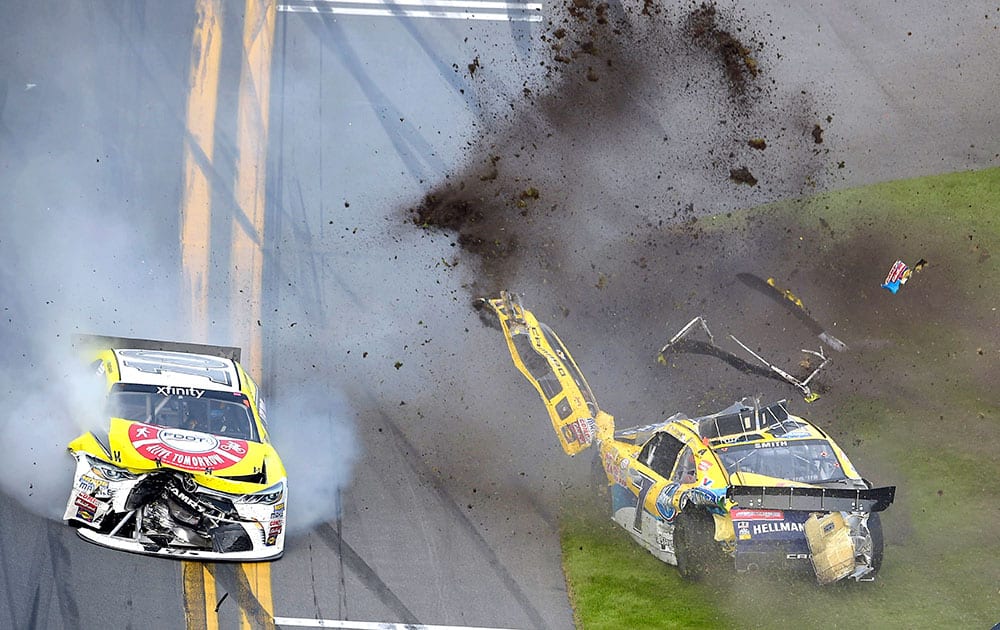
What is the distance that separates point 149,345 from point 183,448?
6.56 ft

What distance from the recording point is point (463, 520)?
44.8 feet

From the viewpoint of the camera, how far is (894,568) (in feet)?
44.5

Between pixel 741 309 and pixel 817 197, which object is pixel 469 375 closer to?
pixel 741 309

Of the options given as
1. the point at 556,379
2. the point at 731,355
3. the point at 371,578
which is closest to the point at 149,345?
the point at 371,578

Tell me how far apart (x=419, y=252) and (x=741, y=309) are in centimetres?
452

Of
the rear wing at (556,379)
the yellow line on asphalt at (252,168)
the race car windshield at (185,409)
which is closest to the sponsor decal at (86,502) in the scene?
the race car windshield at (185,409)

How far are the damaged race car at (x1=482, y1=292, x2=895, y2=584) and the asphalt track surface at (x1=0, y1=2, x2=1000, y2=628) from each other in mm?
496

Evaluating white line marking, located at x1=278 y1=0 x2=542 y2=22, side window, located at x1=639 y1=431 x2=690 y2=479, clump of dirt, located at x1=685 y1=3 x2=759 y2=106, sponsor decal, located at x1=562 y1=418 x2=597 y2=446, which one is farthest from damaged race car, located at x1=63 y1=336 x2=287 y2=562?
clump of dirt, located at x1=685 y1=3 x2=759 y2=106

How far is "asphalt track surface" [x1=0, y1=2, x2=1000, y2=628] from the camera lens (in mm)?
13516

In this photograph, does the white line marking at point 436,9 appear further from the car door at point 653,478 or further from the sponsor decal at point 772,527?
the sponsor decal at point 772,527

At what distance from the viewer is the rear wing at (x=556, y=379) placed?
13711mm

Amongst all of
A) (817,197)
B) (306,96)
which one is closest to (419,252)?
(306,96)

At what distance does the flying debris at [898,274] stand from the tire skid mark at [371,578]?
7.91 m

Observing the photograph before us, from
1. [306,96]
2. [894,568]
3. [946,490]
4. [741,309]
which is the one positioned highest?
[306,96]
